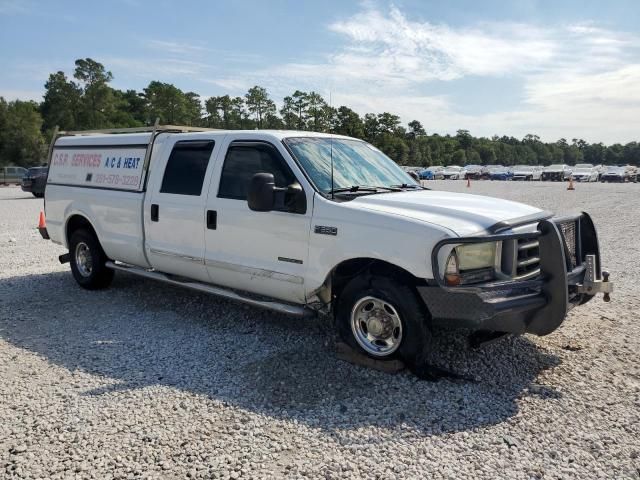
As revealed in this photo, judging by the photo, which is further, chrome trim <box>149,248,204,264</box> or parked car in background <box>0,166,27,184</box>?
parked car in background <box>0,166,27,184</box>

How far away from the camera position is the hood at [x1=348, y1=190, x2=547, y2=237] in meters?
4.12

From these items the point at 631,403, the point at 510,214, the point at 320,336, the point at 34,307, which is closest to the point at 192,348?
the point at 320,336

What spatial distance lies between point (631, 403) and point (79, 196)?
659cm

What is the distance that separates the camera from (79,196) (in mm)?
7211

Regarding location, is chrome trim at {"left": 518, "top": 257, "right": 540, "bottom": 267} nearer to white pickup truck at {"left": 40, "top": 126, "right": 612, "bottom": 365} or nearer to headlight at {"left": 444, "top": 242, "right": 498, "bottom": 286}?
white pickup truck at {"left": 40, "top": 126, "right": 612, "bottom": 365}

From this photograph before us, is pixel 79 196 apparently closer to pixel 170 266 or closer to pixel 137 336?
pixel 170 266

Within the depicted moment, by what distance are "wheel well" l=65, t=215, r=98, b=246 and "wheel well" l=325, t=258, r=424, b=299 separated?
12.9 ft

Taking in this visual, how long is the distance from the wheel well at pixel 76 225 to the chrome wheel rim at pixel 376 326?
14.1 feet

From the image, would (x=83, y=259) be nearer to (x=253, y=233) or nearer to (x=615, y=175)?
(x=253, y=233)

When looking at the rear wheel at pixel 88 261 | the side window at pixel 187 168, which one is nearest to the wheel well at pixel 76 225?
the rear wheel at pixel 88 261

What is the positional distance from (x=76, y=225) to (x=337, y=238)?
4.64m

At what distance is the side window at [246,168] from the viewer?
5027 mm

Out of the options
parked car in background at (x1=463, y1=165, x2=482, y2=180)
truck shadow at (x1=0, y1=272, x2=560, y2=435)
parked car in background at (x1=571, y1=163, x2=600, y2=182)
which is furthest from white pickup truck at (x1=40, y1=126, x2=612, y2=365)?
parked car in background at (x1=463, y1=165, x2=482, y2=180)

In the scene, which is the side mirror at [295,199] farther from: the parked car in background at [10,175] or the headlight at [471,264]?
the parked car in background at [10,175]
